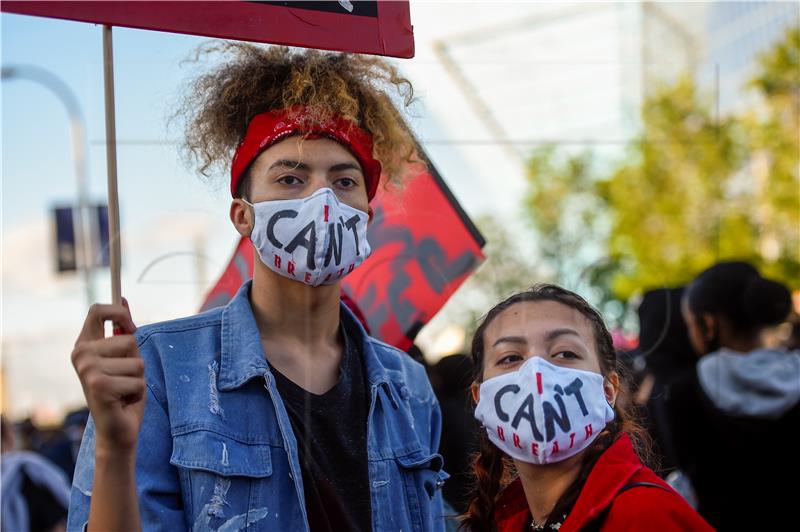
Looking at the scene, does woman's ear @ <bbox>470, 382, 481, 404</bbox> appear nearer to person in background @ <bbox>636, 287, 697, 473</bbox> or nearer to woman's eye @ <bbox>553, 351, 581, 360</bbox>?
woman's eye @ <bbox>553, 351, 581, 360</bbox>

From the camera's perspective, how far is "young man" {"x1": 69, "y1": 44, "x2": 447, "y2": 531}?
2.13 m

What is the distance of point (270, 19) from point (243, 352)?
0.76 metres

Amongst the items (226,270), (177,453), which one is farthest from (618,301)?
(177,453)

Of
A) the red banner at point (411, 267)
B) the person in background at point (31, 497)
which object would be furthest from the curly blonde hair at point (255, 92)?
the person in background at point (31, 497)

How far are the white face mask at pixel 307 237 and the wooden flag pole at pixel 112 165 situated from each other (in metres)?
0.39

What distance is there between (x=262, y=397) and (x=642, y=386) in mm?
2836

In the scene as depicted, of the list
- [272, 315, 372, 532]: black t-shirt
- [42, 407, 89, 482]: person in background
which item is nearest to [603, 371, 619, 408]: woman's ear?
[272, 315, 372, 532]: black t-shirt

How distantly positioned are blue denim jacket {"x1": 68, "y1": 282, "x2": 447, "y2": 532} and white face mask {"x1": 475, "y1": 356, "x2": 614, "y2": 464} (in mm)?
306

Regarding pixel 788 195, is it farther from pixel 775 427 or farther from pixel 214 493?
pixel 214 493

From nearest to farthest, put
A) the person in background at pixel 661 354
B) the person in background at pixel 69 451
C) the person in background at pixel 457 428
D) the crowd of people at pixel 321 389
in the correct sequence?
the crowd of people at pixel 321 389 → the person in background at pixel 457 428 → the person in background at pixel 661 354 → the person in background at pixel 69 451

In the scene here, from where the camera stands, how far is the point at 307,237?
2.25m

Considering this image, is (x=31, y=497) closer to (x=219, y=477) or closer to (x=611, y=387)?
(x=219, y=477)

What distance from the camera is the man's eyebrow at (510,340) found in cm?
230

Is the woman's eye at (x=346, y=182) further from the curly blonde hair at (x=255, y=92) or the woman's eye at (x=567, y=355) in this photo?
the woman's eye at (x=567, y=355)
